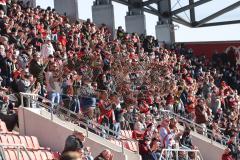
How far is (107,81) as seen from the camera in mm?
22188

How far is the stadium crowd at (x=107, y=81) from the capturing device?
18.5 m

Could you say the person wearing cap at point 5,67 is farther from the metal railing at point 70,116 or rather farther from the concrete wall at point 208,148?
the concrete wall at point 208,148

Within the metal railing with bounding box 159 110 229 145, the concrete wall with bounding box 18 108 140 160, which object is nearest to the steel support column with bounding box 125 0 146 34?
the metal railing with bounding box 159 110 229 145

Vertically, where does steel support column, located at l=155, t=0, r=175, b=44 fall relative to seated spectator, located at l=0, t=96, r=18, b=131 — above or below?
above

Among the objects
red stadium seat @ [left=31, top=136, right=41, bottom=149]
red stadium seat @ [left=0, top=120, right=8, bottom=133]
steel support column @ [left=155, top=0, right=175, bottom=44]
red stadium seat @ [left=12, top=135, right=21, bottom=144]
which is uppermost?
steel support column @ [left=155, top=0, right=175, bottom=44]

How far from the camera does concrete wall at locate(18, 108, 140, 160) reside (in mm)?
16781

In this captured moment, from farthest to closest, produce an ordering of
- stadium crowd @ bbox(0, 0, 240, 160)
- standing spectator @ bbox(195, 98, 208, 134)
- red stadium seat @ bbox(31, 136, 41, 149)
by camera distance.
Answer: standing spectator @ bbox(195, 98, 208, 134)
stadium crowd @ bbox(0, 0, 240, 160)
red stadium seat @ bbox(31, 136, 41, 149)

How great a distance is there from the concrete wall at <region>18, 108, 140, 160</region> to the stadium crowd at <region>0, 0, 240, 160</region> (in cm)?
28

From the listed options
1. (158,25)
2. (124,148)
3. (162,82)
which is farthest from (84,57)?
(158,25)

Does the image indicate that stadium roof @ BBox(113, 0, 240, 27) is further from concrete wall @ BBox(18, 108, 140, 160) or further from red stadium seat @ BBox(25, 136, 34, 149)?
red stadium seat @ BBox(25, 136, 34, 149)

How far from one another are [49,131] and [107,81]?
553 centimetres

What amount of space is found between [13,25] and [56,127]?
5302 millimetres

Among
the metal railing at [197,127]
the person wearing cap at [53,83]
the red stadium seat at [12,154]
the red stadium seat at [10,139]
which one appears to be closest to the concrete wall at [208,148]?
the metal railing at [197,127]

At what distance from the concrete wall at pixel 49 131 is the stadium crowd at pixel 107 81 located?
0.28 metres
